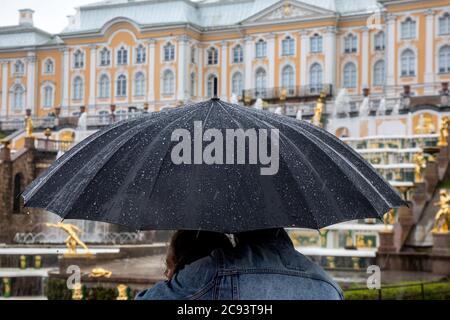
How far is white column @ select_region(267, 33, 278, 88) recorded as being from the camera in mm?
49094

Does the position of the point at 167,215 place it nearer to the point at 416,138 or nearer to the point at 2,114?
the point at 416,138

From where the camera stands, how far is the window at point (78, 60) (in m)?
53.9

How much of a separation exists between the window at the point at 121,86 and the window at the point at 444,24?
20.4 meters

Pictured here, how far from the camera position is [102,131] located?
396 cm

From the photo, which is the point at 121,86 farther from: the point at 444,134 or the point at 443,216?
the point at 443,216

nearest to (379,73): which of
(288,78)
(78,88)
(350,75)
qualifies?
(350,75)

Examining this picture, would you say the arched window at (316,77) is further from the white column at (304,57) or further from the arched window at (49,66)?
the arched window at (49,66)

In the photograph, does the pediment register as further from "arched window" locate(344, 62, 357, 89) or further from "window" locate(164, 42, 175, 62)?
"window" locate(164, 42, 175, 62)

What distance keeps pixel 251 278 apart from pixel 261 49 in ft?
156

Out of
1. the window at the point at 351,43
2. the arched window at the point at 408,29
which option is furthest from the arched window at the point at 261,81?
the arched window at the point at 408,29

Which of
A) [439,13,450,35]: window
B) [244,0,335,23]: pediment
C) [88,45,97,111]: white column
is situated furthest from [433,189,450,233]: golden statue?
[88,45,97,111]: white column

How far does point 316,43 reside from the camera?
157 ft

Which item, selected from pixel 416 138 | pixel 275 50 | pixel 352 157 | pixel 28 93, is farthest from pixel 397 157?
pixel 28 93

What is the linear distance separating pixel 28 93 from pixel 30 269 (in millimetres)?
41340
